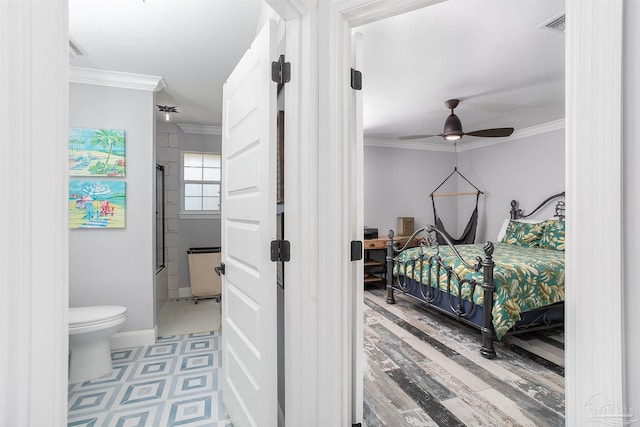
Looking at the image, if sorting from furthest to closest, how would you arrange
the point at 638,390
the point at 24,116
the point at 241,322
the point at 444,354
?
the point at 444,354
the point at 241,322
the point at 638,390
the point at 24,116

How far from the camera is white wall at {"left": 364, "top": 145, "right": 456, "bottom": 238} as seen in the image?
5587mm

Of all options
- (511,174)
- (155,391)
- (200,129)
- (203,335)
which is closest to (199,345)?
(203,335)

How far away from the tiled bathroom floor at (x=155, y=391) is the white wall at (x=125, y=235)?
16.9 inches

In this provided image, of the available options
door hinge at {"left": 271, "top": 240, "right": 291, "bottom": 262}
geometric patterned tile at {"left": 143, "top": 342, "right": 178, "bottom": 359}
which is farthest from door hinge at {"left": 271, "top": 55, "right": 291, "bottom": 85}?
geometric patterned tile at {"left": 143, "top": 342, "right": 178, "bottom": 359}

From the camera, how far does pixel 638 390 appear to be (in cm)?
68

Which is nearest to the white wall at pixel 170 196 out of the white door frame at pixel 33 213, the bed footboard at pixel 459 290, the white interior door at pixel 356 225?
the bed footboard at pixel 459 290

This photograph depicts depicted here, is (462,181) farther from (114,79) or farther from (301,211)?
(114,79)

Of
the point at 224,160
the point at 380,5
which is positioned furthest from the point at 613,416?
the point at 224,160

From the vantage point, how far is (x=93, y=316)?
2.34 metres

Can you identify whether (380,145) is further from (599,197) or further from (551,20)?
(599,197)

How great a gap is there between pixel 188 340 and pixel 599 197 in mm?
3259

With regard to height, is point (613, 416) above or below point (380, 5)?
below

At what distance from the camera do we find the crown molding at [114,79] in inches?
106

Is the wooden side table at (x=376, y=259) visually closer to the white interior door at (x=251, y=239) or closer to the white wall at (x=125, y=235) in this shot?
the white wall at (x=125, y=235)
